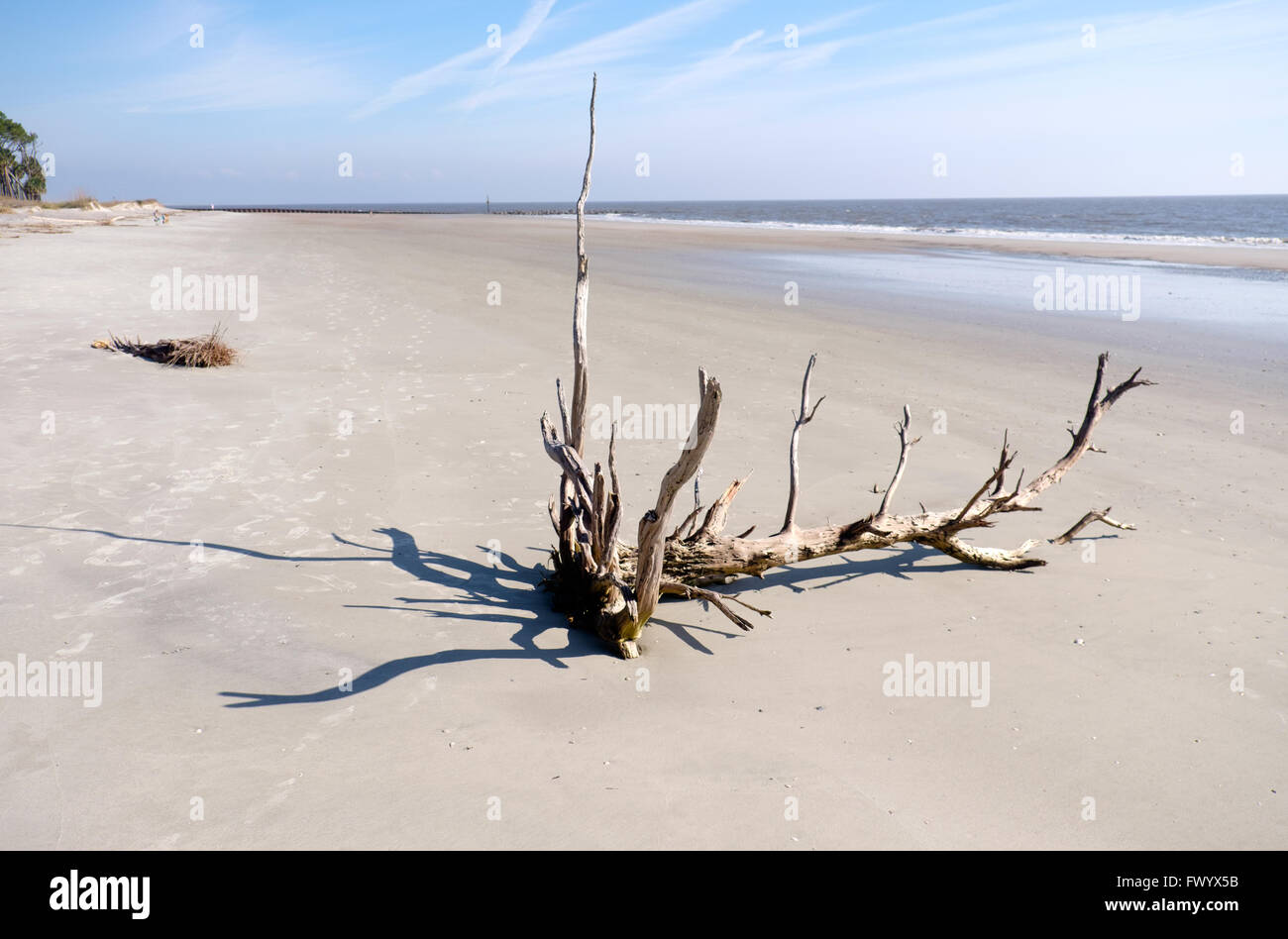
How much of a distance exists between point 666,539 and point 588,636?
71cm

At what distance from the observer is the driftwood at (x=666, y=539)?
407 cm

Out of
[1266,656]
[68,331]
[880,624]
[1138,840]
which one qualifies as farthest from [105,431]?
→ [1266,656]

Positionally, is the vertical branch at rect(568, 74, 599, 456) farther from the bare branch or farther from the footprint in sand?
the bare branch

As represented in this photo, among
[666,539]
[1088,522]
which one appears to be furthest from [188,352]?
[1088,522]

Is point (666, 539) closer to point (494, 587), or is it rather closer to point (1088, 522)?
point (494, 587)

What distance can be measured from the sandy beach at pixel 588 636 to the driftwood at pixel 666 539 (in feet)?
0.62

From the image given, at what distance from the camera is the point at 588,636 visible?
427 cm

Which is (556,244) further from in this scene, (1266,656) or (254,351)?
(1266,656)

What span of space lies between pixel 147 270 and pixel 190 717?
16.8 meters

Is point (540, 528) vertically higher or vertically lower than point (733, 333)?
lower

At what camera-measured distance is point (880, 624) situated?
4496 millimetres

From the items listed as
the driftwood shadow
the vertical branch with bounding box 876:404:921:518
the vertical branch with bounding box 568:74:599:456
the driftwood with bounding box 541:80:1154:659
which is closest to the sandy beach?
the driftwood shadow

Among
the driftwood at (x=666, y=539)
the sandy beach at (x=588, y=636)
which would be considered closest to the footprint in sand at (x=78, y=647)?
the sandy beach at (x=588, y=636)

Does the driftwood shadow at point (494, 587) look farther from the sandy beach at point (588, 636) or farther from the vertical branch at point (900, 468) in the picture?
the vertical branch at point (900, 468)
